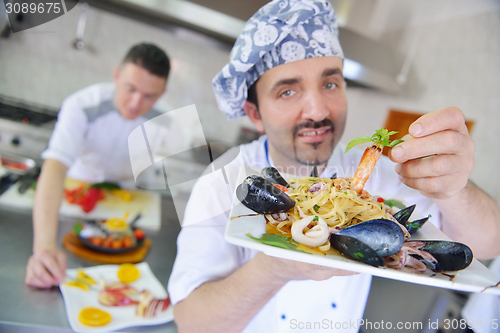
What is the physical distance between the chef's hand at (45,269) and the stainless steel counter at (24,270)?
0.03 metres

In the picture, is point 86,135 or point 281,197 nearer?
point 281,197

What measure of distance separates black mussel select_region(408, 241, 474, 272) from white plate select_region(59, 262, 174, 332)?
1003mm

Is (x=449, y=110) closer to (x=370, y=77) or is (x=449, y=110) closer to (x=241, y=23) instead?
(x=370, y=77)

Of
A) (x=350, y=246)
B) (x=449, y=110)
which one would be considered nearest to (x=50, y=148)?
(x=350, y=246)

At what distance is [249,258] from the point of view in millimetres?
1014

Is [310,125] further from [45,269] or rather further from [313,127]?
[45,269]

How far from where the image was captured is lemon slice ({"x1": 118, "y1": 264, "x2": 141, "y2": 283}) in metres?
1.28

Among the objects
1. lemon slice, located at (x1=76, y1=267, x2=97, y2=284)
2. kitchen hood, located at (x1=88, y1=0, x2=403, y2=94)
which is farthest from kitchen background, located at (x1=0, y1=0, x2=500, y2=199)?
lemon slice, located at (x1=76, y1=267, x2=97, y2=284)

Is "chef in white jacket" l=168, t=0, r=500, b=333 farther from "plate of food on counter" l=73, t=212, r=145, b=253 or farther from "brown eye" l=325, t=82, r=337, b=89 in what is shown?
"plate of food on counter" l=73, t=212, r=145, b=253

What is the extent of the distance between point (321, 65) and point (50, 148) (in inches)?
60.9

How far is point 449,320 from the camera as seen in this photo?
1620mm

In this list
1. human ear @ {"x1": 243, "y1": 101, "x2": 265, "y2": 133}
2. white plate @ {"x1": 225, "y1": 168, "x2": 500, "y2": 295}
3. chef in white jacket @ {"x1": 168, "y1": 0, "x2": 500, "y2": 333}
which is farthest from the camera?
human ear @ {"x1": 243, "y1": 101, "x2": 265, "y2": 133}

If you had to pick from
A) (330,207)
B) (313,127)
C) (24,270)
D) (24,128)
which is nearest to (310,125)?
(313,127)

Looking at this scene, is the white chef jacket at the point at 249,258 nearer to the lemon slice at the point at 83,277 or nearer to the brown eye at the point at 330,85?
the brown eye at the point at 330,85
